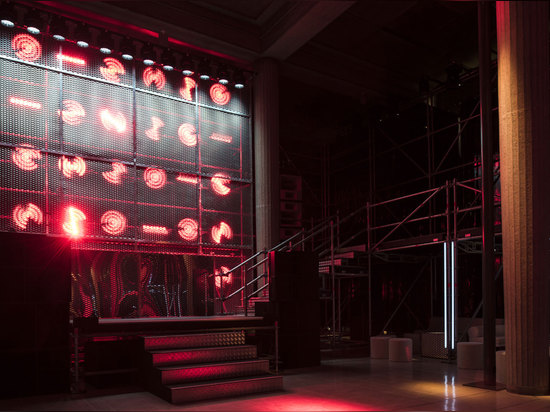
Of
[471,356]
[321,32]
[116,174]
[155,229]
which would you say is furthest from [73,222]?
[471,356]

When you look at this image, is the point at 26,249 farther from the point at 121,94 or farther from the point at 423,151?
the point at 423,151

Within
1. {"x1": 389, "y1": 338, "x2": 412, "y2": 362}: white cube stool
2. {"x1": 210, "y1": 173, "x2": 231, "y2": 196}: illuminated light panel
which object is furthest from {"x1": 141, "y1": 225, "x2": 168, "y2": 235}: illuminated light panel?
{"x1": 389, "y1": 338, "x2": 412, "y2": 362}: white cube stool

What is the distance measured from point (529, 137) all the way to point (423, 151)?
7.81 metres

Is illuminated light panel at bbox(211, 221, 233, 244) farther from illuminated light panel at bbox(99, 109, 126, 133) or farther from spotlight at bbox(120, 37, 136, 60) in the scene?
spotlight at bbox(120, 37, 136, 60)

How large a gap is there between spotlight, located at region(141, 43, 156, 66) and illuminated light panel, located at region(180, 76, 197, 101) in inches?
44.0

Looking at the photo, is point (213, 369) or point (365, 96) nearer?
point (213, 369)

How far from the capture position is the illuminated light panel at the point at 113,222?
34.6 ft

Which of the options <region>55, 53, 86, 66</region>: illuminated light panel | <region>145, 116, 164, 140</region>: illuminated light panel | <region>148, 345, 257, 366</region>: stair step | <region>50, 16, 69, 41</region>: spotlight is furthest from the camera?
<region>145, 116, 164, 140</region>: illuminated light panel

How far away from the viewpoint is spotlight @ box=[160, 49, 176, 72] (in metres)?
11.2

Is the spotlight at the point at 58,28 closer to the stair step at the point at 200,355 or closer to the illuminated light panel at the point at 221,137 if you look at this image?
the illuminated light panel at the point at 221,137

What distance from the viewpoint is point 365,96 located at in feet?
46.9

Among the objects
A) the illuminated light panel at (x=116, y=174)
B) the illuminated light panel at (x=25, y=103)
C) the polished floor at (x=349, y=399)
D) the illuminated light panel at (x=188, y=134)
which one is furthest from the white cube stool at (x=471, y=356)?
the illuminated light panel at (x=25, y=103)

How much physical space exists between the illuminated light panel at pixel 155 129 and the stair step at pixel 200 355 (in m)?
5.51

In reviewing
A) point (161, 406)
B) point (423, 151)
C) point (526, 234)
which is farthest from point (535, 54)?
point (423, 151)
